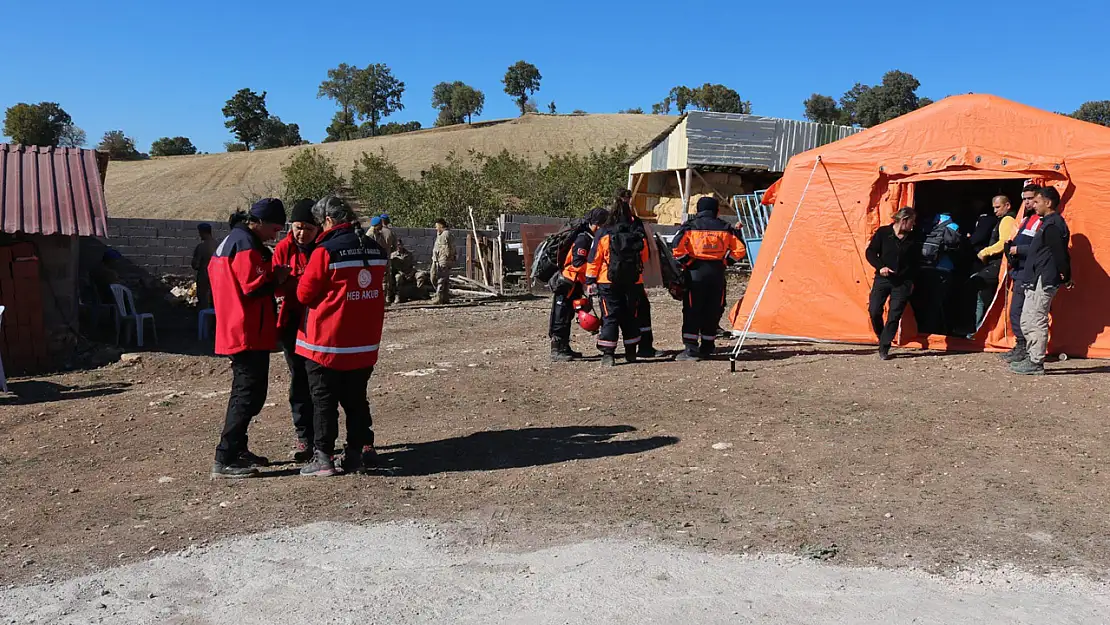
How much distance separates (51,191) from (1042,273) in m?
10.6

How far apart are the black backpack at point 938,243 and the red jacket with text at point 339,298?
19.9 ft

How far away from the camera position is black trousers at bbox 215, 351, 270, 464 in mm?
5203

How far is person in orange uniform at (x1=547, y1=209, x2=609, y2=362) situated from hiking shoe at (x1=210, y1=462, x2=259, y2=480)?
4063mm

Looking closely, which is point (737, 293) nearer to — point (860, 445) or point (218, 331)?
point (860, 445)

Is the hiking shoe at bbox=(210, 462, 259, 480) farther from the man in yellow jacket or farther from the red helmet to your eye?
the man in yellow jacket

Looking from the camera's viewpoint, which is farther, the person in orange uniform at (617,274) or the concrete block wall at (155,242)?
the concrete block wall at (155,242)

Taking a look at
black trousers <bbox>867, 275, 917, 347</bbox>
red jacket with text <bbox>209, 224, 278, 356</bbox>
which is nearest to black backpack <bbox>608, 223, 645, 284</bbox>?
black trousers <bbox>867, 275, 917, 347</bbox>

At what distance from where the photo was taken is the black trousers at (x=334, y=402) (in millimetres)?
5102

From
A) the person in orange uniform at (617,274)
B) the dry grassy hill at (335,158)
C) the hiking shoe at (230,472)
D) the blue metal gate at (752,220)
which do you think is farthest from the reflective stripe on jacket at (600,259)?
the dry grassy hill at (335,158)

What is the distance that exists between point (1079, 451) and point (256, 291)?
16.5 feet

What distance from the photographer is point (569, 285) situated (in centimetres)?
889

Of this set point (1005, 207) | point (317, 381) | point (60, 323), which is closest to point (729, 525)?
point (317, 381)

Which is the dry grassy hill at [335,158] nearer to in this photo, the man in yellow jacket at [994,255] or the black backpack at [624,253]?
the black backpack at [624,253]

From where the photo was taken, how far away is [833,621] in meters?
3.38
